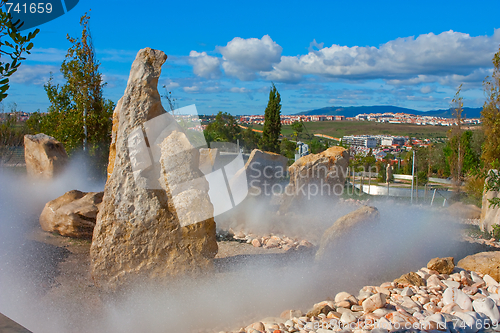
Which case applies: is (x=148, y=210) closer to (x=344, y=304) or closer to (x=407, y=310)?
(x=344, y=304)

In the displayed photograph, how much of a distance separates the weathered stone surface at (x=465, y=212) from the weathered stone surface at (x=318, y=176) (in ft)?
13.1

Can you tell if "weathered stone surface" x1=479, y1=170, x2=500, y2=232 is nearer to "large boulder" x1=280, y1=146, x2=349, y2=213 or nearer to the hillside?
"large boulder" x1=280, y1=146, x2=349, y2=213

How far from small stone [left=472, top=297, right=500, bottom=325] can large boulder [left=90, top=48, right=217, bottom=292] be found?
147 inches

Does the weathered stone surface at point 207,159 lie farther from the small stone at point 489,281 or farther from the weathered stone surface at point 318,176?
the small stone at point 489,281

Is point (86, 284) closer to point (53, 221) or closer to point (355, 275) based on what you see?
point (53, 221)

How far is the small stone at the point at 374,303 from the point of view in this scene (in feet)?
16.5

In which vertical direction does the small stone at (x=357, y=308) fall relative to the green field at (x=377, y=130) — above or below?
below

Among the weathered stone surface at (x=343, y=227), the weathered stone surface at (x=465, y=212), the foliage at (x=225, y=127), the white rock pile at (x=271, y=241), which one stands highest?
the foliage at (x=225, y=127)

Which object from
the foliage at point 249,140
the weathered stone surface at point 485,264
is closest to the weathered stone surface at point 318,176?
the weathered stone surface at point 485,264

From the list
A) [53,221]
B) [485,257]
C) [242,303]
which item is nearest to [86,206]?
[53,221]

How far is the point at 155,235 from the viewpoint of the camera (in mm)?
5602

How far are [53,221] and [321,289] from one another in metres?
5.75

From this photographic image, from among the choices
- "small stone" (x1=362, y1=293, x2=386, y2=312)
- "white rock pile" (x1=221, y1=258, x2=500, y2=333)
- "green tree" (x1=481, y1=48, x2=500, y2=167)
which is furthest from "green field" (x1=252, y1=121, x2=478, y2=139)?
"small stone" (x1=362, y1=293, x2=386, y2=312)

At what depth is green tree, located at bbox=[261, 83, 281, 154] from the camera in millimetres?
26391
